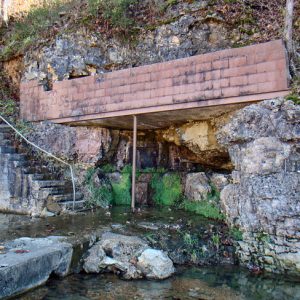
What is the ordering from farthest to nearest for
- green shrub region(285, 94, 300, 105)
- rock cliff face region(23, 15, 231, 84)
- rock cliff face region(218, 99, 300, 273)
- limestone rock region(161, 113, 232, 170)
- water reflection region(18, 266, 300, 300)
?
1. rock cliff face region(23, 15, 231, 84)
2. limestone rock region(161, 113, 232, 170)
3. green shrub region(285, 94, 300, 105)
4. rock cliff face region(218, 99, 300, 273)
5. water reflection region(18, 266, 300, 300)

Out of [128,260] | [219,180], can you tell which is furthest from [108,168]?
[128,260]

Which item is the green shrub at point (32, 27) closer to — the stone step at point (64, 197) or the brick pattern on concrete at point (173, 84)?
the brick pattern on concrete at point (173, 84)

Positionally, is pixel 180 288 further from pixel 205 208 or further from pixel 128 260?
pixel 205 208

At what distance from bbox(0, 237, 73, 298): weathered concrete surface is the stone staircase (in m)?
2.67

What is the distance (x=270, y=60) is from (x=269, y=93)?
0.66 metres

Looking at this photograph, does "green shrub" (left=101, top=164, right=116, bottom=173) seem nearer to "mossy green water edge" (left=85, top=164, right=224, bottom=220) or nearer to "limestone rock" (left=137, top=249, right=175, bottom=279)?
"mossy green water edge" (left=85, top=164, right=224, bottom=220)

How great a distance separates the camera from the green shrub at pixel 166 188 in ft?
32.9

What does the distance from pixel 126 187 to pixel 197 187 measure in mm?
2318

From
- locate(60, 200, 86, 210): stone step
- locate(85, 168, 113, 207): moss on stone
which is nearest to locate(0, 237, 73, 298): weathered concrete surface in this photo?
locate(60, 200, 86, 210): stone step

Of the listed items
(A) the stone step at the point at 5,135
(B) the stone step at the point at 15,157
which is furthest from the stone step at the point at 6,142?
(B) the stone step at the point at 15,157

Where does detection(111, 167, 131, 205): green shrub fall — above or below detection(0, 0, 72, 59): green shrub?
below

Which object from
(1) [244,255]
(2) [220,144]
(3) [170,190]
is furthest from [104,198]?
(1) [244,255]

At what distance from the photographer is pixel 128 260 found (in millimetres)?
5641

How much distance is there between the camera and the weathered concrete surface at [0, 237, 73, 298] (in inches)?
175
